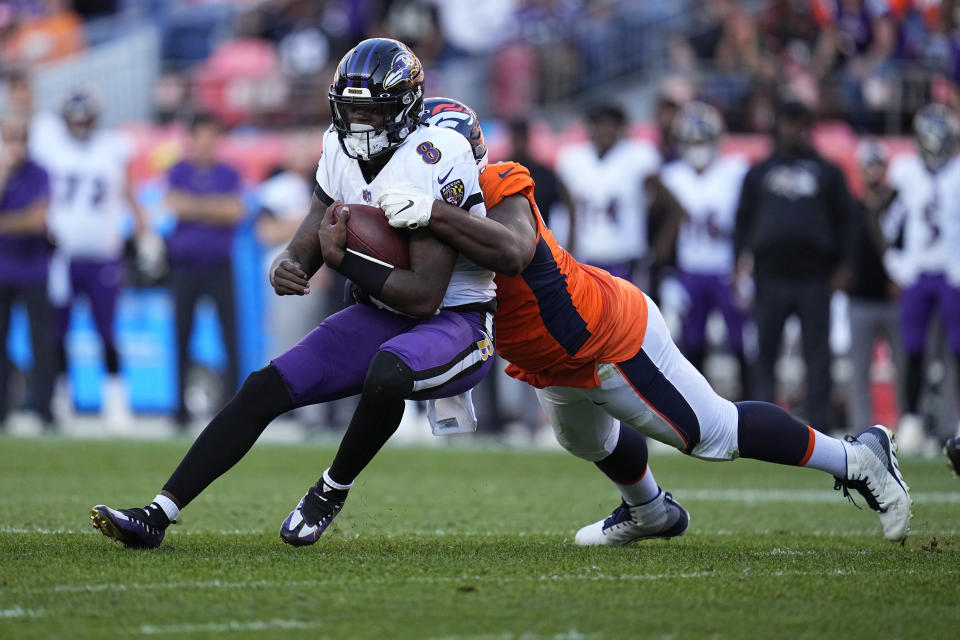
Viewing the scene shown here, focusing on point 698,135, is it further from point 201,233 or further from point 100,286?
point 100,286

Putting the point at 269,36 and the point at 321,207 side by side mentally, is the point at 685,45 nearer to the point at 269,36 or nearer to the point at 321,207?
the point at 269,36

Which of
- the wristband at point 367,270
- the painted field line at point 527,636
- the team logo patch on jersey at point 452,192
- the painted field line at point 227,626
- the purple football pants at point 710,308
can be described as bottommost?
the purple football pants at point 710,308

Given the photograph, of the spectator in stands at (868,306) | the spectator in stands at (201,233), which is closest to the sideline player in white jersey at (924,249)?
the spectator in stands at (868,306)

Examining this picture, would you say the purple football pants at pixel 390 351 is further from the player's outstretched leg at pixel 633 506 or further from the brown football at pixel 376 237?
the player's outstretched leg at pixel 633 506

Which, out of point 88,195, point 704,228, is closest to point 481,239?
point 704,228

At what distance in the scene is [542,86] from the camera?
1449 centimetres

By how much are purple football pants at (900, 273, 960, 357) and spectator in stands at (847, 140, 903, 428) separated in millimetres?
415

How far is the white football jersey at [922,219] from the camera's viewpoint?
31.4 feet

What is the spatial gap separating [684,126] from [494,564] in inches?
264

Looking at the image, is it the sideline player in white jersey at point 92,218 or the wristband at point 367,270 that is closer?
the wristband at point 367,270

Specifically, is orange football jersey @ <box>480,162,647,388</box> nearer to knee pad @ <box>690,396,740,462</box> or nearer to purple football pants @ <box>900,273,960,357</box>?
knee pad @ <box>690,396,740,462</box>

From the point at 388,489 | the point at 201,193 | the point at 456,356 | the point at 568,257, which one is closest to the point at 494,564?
the point at 456,356

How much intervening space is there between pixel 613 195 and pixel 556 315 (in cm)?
582

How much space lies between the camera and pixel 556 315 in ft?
15.1
